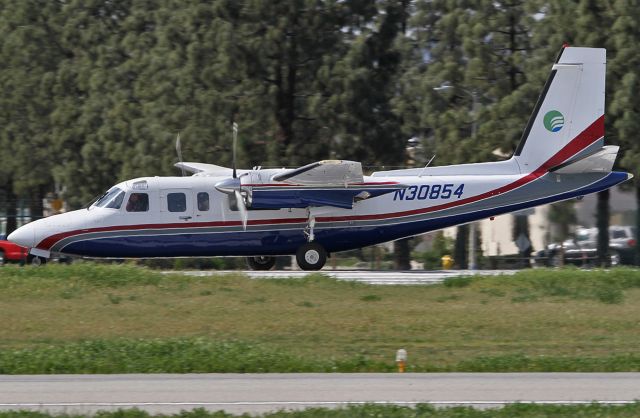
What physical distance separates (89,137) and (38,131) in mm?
3369

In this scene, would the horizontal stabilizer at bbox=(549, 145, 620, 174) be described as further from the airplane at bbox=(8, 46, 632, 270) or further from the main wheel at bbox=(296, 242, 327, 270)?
the main wheel at bbox=(296, 242, 327, 270)

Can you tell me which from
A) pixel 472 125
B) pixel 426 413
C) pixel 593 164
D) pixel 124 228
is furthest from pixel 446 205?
pixel 426 413

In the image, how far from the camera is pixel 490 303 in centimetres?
2125

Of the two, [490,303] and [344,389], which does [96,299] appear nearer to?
[490,303]

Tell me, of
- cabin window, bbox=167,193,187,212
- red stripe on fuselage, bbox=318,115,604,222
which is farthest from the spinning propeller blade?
red stripe on fuselage, bbox=318,115,604,222

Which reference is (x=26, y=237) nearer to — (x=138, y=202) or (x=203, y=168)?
(x=138, y=202)

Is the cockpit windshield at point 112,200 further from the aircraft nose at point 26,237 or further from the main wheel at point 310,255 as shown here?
the main wheel at point 310,255

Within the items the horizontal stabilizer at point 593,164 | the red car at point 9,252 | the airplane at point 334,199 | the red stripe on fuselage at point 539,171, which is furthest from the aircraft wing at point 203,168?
the red car at point 9,252

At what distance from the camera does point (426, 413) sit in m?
10.9

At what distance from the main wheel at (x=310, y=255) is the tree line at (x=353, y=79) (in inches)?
454

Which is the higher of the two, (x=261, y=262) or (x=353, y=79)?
(x=353, y=79)

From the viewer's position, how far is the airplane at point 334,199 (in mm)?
26094

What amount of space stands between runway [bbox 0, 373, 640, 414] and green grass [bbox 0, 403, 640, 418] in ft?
1.47

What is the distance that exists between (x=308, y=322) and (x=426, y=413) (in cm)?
829
